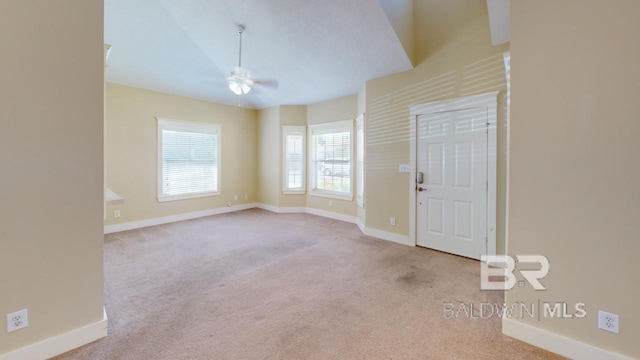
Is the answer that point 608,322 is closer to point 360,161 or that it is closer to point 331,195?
point 360,161

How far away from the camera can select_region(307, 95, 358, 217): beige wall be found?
559cm

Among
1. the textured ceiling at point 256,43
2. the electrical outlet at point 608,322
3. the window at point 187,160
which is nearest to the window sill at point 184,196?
the window at point 187,160

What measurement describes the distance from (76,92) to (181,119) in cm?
421

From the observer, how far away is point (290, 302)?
246cm

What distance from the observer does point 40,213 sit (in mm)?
1701

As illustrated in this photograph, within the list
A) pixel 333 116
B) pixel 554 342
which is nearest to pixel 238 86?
pixel 333 116

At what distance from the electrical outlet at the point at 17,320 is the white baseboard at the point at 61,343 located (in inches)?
5.6

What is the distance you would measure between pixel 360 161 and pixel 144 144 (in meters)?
4.33

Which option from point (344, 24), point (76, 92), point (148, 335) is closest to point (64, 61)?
point (76, 92)

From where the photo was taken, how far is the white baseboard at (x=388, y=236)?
416 cm

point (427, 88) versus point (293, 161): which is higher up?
point (427, 88)

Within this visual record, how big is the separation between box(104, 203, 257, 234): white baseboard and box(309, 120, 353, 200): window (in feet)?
6.85

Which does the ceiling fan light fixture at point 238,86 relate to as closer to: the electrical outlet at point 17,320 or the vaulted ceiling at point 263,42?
the vaulted ceiling at point 263,42

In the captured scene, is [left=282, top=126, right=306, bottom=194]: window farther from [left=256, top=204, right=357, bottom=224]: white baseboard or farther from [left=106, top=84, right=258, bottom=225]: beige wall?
[left=106, top=84, right=258, bottom=225]: beige wall
